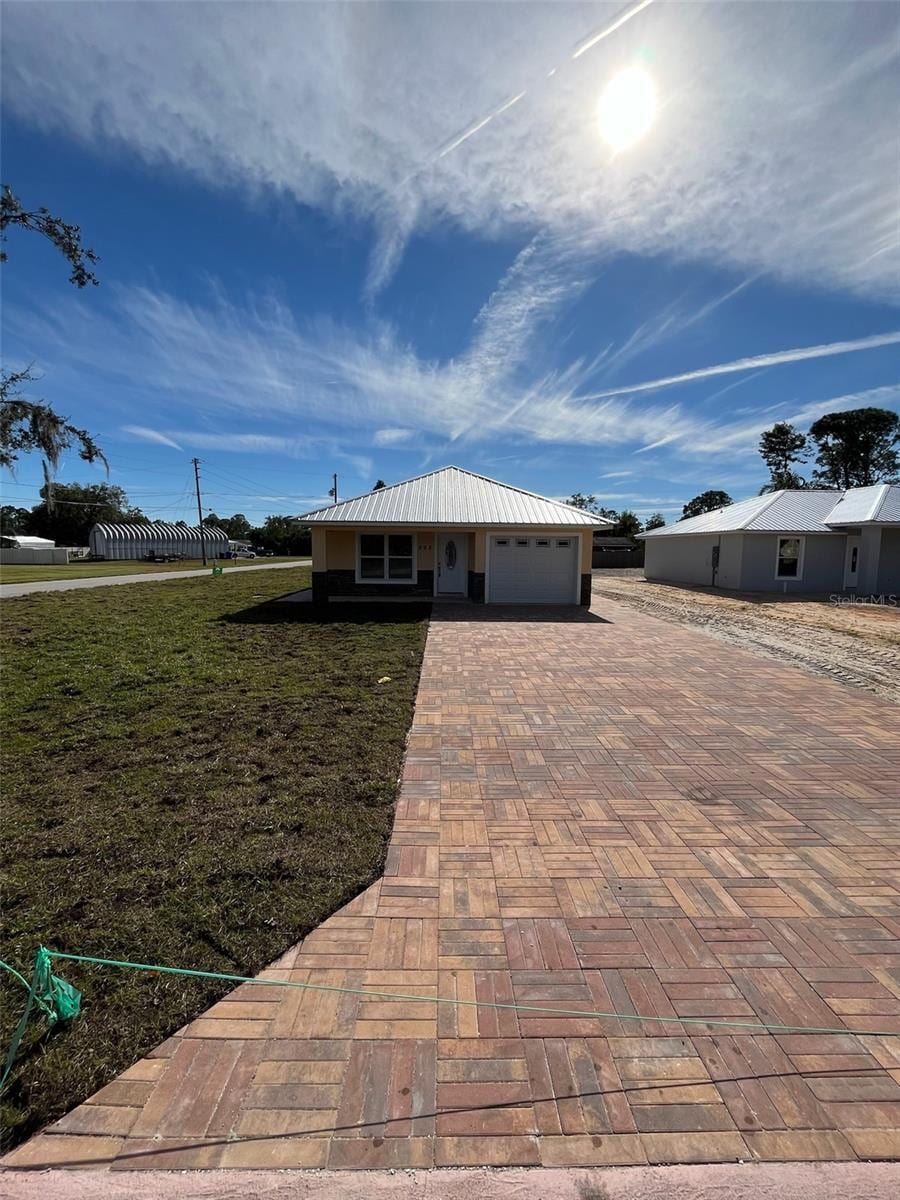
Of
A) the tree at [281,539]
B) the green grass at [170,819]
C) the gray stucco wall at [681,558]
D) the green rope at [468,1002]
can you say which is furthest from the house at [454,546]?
the tree at [281,539]

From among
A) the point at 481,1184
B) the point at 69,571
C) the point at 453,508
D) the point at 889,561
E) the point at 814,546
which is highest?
the point at 453,508

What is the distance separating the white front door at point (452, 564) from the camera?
17.1m

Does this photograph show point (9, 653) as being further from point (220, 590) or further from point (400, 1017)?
point (220, 590)

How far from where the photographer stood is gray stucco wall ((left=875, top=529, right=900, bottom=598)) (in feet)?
68.1

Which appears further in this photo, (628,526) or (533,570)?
(628,526)

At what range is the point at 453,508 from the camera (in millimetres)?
15664

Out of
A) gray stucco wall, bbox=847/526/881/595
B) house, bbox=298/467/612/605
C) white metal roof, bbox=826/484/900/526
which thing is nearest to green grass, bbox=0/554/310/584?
house, bbox=298/467/612/605

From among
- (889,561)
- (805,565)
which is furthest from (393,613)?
(889,561)

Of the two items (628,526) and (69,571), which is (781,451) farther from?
(69,571)

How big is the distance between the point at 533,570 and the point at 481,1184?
14657mm

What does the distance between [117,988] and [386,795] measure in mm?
2083

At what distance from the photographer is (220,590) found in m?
20.2

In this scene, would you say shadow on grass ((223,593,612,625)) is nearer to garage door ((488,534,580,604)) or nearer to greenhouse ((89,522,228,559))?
garage door ((488,534,580,604))

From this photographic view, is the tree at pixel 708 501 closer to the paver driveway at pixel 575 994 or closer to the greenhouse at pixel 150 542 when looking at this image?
the greenhouse at pixel 150 542
